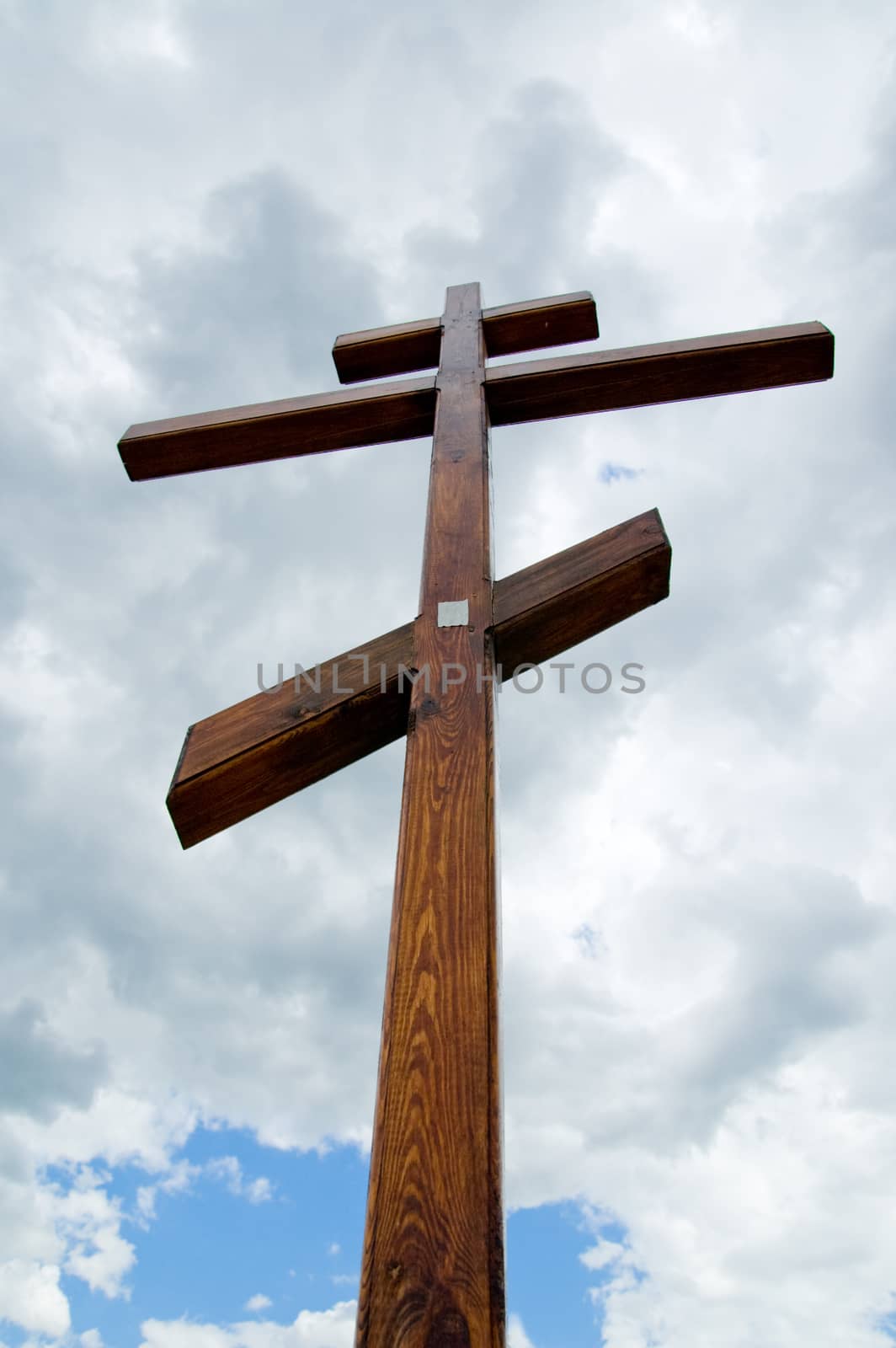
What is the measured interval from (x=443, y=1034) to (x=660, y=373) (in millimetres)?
2104

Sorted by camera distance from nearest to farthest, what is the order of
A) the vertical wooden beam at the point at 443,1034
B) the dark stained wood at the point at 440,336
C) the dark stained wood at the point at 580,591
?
1. the vertical wooden beam at the point at 443,1034
2. the dark stained wood at the point at 580,591
3. the dark stained wood at the point at 440,336

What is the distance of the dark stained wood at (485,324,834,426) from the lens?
275 cm

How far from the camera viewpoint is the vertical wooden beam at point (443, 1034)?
108 centimetres

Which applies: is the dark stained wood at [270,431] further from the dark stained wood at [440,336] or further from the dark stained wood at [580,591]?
the dark stained wood at [580,591]

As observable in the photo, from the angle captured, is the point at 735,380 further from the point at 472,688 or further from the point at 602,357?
the point at 472,688

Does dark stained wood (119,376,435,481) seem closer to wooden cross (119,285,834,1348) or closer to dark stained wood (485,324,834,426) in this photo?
wooden cross (119,285,834,1348)

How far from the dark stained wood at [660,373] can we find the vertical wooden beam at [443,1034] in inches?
37.5

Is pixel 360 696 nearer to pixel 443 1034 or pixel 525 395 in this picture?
pixel 443 1034

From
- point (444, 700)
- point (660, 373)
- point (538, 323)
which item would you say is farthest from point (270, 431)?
point (444, 700)

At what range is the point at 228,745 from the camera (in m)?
1.79

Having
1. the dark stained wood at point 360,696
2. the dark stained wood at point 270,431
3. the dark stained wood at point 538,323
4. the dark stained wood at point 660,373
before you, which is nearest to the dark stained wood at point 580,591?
the dark stained wood at point 360,696

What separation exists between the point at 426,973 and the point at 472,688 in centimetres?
57

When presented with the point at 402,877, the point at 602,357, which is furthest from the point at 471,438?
the point at 402,877

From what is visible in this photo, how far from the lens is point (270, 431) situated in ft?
9.47
